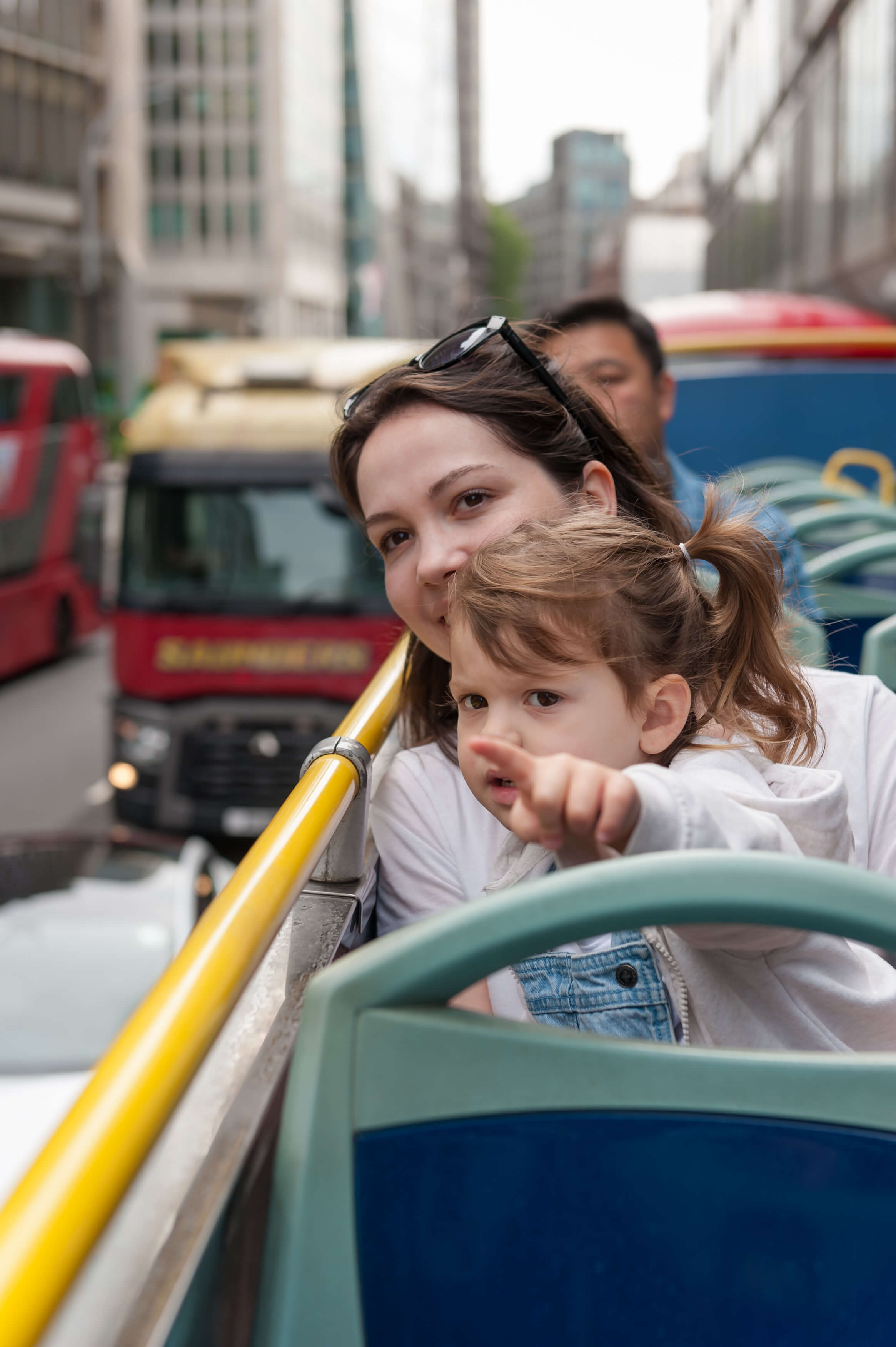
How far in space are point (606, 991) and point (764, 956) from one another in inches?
→ 6.6

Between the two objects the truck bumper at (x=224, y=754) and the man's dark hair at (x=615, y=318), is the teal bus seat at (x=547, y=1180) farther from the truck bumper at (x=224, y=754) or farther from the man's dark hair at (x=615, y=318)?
the truck bumper at (x=224, y=754)

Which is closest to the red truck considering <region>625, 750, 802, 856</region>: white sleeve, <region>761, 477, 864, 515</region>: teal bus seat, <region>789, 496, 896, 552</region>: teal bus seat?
<region>761, 477, 864, 515</region>: teal bus seat

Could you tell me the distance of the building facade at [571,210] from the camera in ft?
29.8

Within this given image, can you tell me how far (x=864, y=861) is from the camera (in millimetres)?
1605

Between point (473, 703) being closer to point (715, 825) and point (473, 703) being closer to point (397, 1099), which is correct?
point (715, 825)

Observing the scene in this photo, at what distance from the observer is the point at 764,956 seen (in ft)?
3.73

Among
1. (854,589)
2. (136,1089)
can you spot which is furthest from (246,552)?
(136,1089)

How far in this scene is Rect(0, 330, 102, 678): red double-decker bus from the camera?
1220 cm

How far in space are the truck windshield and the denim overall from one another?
5482mm

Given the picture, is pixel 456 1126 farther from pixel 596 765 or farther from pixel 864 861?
pixel 864 861

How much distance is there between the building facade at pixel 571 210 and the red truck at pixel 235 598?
5.36ft

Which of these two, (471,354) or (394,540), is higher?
(471,354)

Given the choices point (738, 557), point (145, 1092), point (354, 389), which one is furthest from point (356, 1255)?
point (354, 389)

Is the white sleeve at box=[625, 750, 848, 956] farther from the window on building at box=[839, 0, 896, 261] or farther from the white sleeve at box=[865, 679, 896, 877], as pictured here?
the window on building at box=[839, 0, 896, 261]
